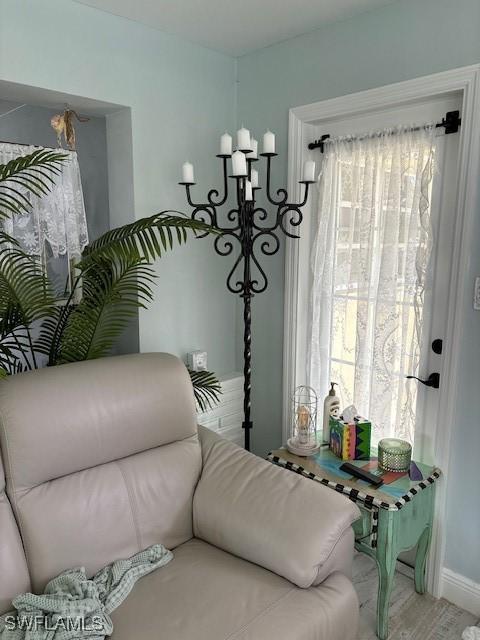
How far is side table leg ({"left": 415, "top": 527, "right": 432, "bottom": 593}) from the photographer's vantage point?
212cm

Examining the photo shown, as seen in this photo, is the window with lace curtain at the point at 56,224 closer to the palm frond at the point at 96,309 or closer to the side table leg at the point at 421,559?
the palm frond at the point at 96,309

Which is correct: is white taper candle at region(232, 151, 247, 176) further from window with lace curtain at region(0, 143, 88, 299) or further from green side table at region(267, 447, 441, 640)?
green side table at region(267, 447, 441, 640)

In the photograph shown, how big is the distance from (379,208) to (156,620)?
5.78ft

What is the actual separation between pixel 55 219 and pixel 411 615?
87.7 inches

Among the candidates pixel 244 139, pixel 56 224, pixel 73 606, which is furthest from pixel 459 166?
pixel 73 606

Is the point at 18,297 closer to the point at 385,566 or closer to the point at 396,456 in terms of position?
the point at 396,456

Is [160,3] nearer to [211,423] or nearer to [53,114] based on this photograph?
[53,114]

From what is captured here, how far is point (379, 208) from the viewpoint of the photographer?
7.36 feet

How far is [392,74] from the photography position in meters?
2.08

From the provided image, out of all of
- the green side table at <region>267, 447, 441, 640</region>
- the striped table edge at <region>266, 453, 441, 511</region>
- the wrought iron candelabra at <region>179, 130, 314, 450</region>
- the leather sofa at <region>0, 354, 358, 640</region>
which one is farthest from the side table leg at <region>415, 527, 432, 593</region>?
the wrought iron candelabra at <region>179, 130, 314, 450</region>

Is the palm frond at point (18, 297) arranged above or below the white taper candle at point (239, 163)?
below

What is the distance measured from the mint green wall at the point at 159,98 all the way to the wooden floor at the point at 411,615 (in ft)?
4.32

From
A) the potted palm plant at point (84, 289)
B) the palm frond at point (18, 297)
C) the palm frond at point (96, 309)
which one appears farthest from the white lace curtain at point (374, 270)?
the palm frond at point (18, 297)

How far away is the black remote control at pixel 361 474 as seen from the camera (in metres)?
1.98
